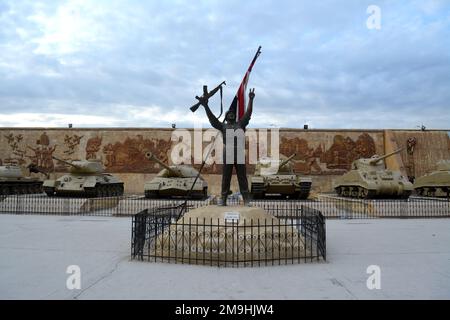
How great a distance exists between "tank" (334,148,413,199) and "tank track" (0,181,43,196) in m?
17.7

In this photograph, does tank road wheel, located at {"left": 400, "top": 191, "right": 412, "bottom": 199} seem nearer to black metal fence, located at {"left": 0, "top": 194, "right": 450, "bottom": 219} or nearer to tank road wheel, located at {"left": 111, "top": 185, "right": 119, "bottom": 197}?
black metal fence, located at {"left": 0, "top": 194, "right": 450, "bottom": 219}

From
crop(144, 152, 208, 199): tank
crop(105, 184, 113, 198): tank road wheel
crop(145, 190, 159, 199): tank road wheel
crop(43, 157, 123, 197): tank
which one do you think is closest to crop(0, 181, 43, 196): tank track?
crop(43, 157, 123, 197): tank

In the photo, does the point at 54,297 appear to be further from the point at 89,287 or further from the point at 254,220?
the point at 254,220

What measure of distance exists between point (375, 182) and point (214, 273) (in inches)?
576

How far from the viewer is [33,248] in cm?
763

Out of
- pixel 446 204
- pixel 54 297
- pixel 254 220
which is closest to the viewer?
pixel 54 297

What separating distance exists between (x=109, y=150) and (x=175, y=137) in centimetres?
442

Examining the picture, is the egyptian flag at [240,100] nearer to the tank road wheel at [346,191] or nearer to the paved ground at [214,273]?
the paved ground at [214,273]

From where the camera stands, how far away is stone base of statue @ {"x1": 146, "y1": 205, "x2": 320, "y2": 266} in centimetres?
649

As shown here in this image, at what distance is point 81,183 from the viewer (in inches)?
755

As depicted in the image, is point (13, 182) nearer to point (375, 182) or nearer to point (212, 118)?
point (212, 118)

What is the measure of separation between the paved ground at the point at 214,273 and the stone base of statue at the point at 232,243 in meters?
0.35

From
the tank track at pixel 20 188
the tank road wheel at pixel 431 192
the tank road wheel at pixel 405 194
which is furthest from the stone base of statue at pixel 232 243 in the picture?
the tank road wheel at pixel 431 192
